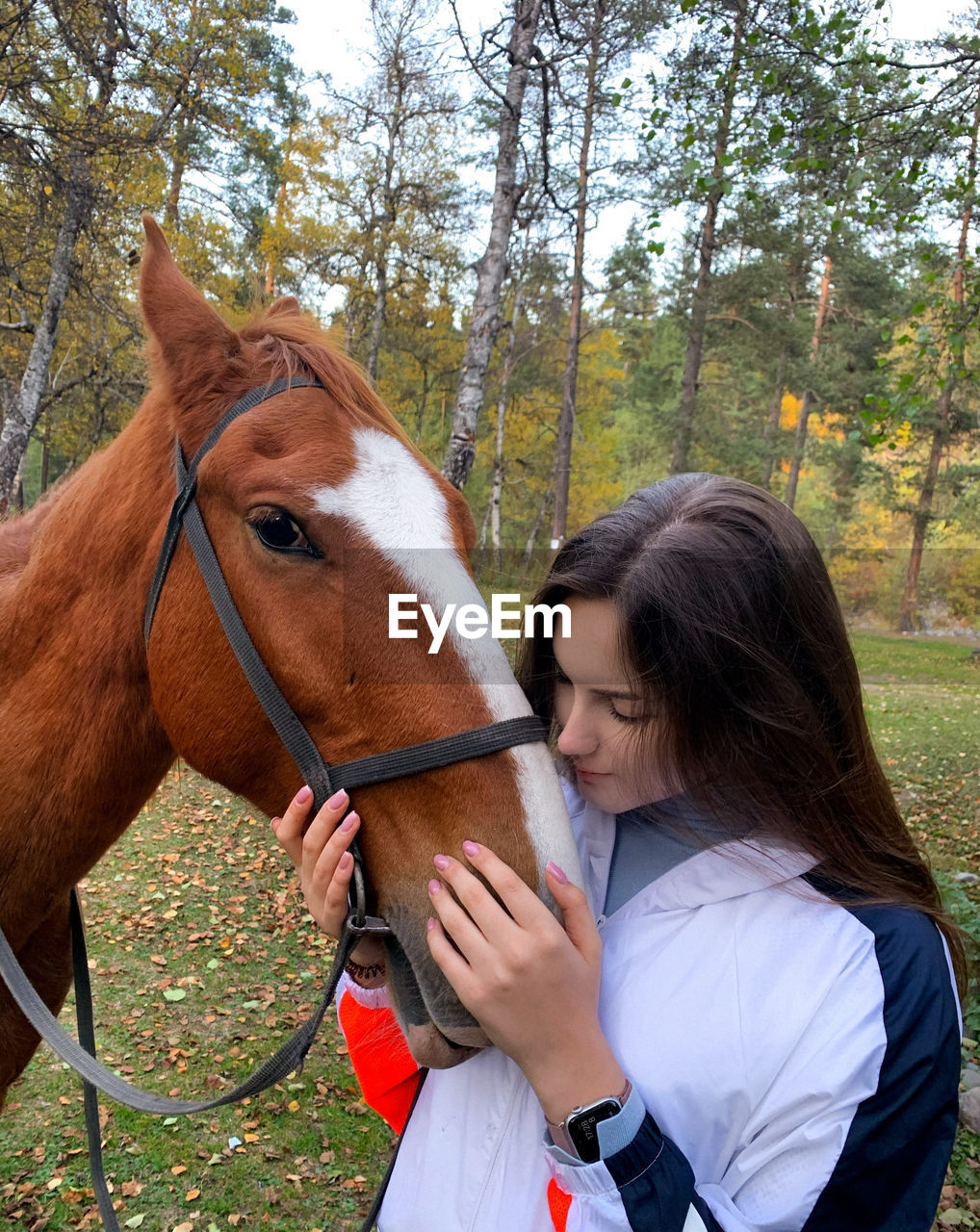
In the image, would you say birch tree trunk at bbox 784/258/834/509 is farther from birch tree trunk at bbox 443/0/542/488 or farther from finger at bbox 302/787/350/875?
finger at bbox 302/787/350/875

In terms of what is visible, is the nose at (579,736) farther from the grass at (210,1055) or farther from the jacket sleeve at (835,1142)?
the grass at (210,1055)

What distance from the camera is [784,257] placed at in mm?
16578

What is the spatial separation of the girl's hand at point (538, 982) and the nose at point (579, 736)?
27cm

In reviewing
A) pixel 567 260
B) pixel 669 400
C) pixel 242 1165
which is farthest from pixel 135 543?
pixel 669 400

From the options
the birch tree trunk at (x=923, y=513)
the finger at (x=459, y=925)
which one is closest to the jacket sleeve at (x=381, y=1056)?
the finger at (x=459, y=925)

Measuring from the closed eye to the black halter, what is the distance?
5.2 inches

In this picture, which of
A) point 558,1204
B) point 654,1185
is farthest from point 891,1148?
point 558,1204

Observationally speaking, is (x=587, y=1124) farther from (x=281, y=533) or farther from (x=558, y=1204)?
(x=281, y=533)

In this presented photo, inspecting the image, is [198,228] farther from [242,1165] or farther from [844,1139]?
[844,1139]

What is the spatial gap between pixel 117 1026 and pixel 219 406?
4193 millimetres

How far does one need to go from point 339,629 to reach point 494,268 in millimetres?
5305

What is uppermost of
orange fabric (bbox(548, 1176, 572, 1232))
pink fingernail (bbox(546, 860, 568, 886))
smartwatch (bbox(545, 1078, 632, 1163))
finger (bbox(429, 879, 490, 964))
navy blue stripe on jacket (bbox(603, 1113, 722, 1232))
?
pink fingernail (bbox(546, 860, 568, 886))

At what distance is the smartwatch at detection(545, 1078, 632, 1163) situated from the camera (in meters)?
0.95

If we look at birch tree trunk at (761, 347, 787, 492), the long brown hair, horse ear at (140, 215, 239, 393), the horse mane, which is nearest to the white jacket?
the long brown hair
